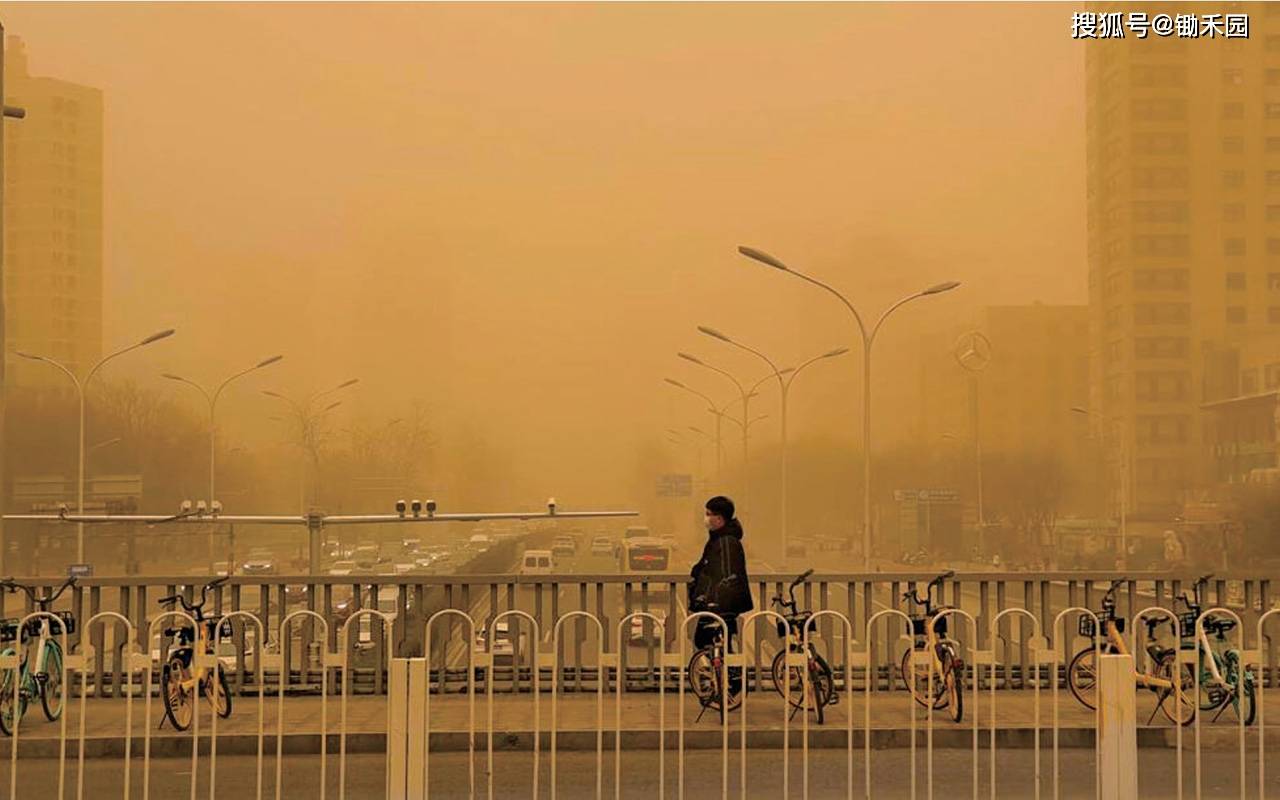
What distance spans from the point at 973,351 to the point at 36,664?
3908cm

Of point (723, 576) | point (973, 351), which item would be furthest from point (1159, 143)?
point (723, 576)

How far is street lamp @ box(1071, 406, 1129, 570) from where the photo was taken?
40938 millimetres

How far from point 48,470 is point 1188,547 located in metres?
32.6

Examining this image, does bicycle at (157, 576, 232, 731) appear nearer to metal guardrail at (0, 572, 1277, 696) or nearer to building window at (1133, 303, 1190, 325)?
metal guardrail at (0, 572, 1277, 696)

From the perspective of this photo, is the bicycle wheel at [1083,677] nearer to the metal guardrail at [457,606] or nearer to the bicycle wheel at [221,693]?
the metal guardrail at [457,606]

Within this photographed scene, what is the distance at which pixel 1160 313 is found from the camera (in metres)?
46.0

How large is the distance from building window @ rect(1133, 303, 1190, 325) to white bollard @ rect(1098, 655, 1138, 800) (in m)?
41.6

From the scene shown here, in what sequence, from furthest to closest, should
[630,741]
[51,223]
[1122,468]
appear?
[1122,468] < [51,223] < [630,741]

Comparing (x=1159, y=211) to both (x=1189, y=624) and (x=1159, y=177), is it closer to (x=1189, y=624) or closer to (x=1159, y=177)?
(x=1159, y=177)

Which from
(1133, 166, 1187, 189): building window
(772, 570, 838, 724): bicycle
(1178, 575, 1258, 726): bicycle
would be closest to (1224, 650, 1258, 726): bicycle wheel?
(1178, 575, 1258, 726): bicycle

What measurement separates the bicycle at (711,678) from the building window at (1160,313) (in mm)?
38129

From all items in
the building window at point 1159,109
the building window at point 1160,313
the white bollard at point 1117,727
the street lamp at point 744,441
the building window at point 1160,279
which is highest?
the building window at point 1159,109

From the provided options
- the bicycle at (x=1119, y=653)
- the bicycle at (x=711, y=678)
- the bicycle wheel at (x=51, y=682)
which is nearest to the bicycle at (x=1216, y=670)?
the bicycle at (x=1119, y=653)

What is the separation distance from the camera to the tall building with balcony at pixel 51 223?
38500 mm
